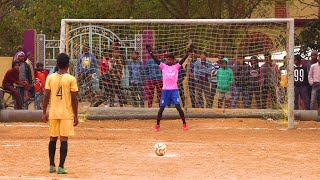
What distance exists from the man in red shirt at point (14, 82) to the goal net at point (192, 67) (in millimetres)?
2346

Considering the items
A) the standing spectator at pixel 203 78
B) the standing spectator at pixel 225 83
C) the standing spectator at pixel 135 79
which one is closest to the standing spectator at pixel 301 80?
the standing spectator at pixel 225 83

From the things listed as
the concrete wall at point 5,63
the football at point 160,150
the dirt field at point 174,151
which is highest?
the concrete wall at point 5,63

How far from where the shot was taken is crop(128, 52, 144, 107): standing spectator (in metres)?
23.4

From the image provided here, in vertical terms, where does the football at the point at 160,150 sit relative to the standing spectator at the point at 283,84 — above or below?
below

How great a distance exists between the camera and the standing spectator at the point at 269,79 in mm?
22656

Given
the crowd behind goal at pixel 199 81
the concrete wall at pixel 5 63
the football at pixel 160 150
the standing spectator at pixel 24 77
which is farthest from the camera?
the concrete wall at pixel 5 63

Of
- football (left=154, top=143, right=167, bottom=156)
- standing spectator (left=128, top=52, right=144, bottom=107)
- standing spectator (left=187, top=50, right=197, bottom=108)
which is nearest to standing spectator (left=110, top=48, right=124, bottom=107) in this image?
standing spectator (left=128, top=52, right=144, bottom=107)

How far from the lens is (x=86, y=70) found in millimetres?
22766

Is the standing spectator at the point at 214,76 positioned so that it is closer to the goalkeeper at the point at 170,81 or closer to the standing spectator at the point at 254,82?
the standing spectator at the point at 254,82

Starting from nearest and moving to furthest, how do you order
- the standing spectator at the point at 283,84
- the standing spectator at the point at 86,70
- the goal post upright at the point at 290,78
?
the goal post upright at the point at 290,78
the standing spectator at the point at 283,84
the standing spectator at the point at 86,70

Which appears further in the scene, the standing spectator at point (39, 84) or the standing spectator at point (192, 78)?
the standing spectator at point (39, 84)

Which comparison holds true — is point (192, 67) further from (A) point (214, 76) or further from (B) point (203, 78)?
(A) point (214, 76)

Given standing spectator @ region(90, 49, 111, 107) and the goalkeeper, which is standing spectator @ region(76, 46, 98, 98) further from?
the goalkeeper

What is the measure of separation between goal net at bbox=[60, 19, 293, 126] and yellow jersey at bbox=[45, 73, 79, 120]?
852cm
